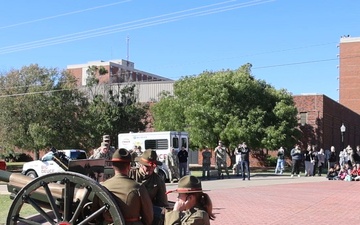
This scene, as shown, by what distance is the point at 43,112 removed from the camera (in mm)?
36281

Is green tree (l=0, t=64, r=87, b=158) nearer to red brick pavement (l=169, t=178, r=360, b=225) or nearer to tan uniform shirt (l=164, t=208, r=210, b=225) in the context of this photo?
red brick pavement (l=169, t=178, r=360, b=225)

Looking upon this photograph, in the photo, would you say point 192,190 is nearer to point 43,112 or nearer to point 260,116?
point 260,116

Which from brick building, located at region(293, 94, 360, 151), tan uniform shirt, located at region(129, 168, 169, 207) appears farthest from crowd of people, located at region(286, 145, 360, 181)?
tan uniform shirt, located at region(129, 168, 169, 207)

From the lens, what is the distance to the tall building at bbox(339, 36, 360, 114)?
8475 centimetres

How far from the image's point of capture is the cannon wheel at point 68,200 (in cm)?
504

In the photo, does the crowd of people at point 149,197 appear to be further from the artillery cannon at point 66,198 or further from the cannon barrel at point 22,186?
the cannon barrel at point 22,186

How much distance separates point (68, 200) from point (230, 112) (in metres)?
29.6

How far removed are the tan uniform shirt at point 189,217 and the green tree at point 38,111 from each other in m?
31.7

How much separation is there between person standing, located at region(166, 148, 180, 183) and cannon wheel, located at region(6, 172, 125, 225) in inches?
700

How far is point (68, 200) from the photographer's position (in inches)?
212

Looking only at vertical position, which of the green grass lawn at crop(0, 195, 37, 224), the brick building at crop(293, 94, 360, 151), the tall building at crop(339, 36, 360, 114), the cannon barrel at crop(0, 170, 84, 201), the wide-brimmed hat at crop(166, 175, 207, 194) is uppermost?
the tall building at crop(339, 36, 360, 114)

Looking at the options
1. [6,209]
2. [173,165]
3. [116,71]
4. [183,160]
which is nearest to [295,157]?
[183,160]

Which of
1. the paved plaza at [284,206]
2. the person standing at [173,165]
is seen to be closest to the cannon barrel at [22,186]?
the paved plaza at [284,206]

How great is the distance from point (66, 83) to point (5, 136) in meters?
6.28
